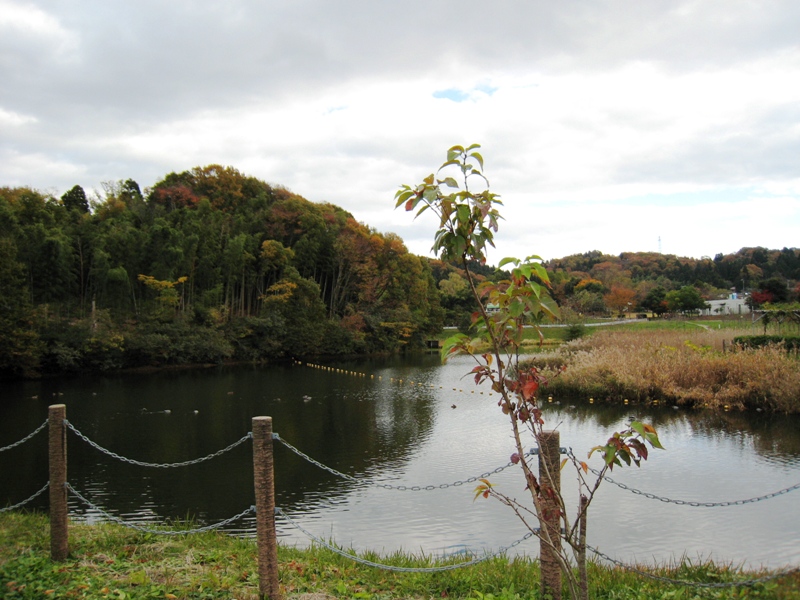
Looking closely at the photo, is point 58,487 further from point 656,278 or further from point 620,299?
point 656,278

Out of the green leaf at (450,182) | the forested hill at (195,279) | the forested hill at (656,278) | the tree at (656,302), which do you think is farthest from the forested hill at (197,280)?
the green leaf at (450,182)

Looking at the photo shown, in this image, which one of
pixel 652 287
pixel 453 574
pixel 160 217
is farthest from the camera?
pixel 652 287

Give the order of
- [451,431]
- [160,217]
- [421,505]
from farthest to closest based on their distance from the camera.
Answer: [160,217], [451,431], [421,505]

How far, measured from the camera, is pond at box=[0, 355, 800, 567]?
6.73 meters

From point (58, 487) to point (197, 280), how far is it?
31343 millimetres

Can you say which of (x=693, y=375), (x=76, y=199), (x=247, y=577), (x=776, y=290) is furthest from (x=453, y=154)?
(x=776, y=290)

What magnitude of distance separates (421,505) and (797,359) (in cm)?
1119

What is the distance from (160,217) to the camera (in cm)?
3481

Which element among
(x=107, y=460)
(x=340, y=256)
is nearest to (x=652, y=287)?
(x=340, y=256)

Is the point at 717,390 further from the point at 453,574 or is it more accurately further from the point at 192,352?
the point at 192,352

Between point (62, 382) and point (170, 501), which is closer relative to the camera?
point (170, 501)

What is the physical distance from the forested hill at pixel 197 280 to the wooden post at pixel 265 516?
24072 mm

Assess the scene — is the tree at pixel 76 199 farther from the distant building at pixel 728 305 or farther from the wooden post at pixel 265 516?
the distant building at pixel 728 305

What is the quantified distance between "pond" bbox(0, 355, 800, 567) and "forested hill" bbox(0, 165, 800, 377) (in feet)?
29.4
